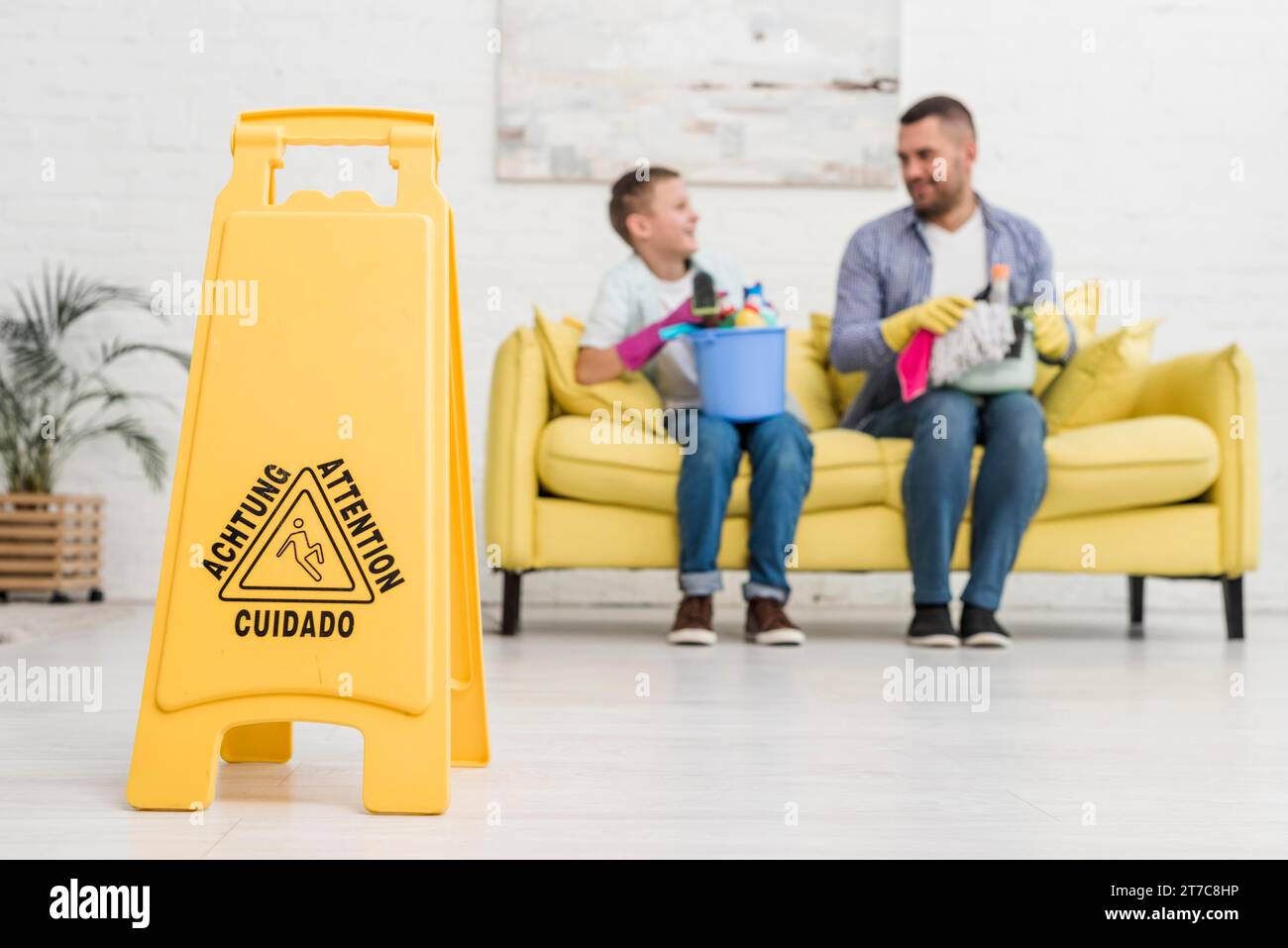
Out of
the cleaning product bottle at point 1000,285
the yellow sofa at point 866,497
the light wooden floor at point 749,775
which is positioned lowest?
the light wooden floor at point 749,775

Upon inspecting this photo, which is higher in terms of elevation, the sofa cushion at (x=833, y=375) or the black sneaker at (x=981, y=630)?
the sofa cushion at (x=833, y=375)

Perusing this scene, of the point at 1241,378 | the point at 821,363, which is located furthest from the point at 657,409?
the point at 1241,378

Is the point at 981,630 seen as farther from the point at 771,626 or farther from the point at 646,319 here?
the point at 646,319

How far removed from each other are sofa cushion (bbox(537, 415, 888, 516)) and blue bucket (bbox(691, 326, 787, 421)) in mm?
156

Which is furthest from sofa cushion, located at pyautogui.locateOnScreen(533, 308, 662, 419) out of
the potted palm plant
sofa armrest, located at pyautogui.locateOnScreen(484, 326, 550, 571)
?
the potted palm plant

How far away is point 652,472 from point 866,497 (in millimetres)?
460

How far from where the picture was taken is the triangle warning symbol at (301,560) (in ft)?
3.48

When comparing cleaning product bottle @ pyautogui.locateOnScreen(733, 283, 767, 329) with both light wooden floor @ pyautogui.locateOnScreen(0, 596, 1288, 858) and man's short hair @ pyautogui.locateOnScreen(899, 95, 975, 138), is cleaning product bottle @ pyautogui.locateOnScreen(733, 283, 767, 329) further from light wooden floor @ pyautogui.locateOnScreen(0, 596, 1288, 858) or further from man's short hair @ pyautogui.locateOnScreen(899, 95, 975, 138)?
light wooden floor @ pyautogui.locateOnScreen(0, 596, 1288, 858)

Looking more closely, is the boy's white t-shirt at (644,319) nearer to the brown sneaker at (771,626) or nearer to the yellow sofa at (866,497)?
the yellow sofa at (866,497)

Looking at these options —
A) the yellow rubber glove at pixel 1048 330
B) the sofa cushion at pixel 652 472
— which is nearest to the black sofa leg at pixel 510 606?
the sofa cushion at pixel 652 472

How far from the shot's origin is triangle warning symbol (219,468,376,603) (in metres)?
1.06

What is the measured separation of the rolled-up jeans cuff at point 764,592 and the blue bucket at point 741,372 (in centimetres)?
34

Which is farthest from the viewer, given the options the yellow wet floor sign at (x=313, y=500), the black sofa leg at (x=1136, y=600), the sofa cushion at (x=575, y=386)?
the black sofa leg at (x=1136, y=600)
